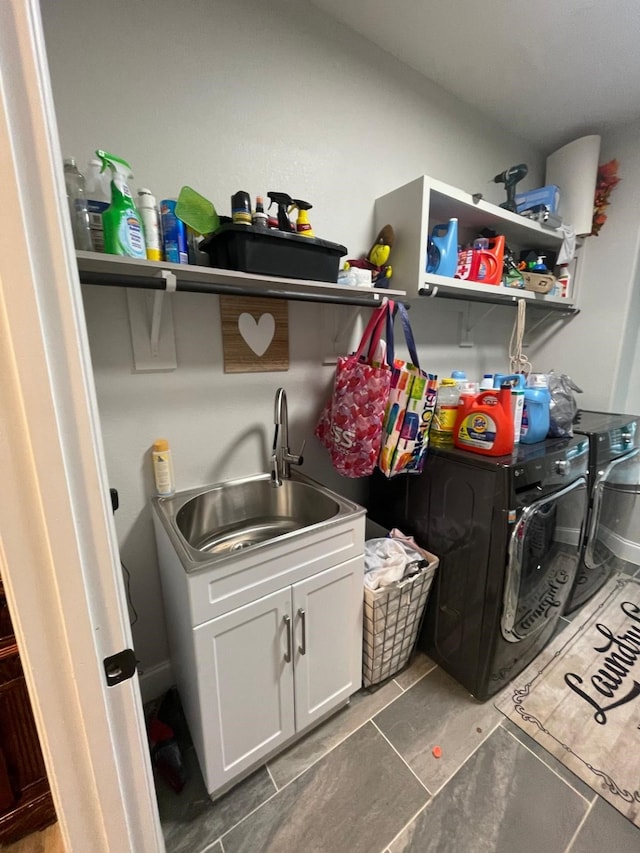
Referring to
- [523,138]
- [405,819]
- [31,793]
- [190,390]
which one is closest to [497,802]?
[405,819]

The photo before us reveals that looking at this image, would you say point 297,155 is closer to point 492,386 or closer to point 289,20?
point 289,20

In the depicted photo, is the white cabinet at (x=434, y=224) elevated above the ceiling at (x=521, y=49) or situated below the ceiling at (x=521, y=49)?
below

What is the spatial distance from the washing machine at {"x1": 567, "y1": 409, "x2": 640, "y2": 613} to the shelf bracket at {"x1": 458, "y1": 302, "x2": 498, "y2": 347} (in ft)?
2.42

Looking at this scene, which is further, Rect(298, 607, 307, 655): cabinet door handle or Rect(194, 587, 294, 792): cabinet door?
Rect(298, 607, 307, 655): cabinet door handle

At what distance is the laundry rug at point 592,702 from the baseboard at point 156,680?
1.37m

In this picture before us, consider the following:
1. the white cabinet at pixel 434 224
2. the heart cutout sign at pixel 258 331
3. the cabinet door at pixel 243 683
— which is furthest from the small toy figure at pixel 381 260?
the cabinet door at pixel 243 683

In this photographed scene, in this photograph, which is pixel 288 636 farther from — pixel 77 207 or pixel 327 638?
pixel 77 207

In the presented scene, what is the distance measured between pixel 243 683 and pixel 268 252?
4.44 feet

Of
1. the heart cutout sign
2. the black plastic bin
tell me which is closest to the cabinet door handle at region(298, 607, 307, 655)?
the heart cutout sign

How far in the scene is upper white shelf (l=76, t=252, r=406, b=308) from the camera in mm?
935

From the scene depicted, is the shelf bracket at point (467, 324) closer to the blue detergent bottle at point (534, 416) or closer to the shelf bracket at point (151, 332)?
the blue detergent bottle at point (534, 416)

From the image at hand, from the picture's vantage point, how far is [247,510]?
1.51 m

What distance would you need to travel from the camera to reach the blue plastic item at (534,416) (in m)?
1.47

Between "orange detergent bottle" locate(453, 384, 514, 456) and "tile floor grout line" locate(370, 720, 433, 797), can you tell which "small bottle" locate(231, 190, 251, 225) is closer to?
"orange detergent bottle" locate(453, 384, 514, 456)
